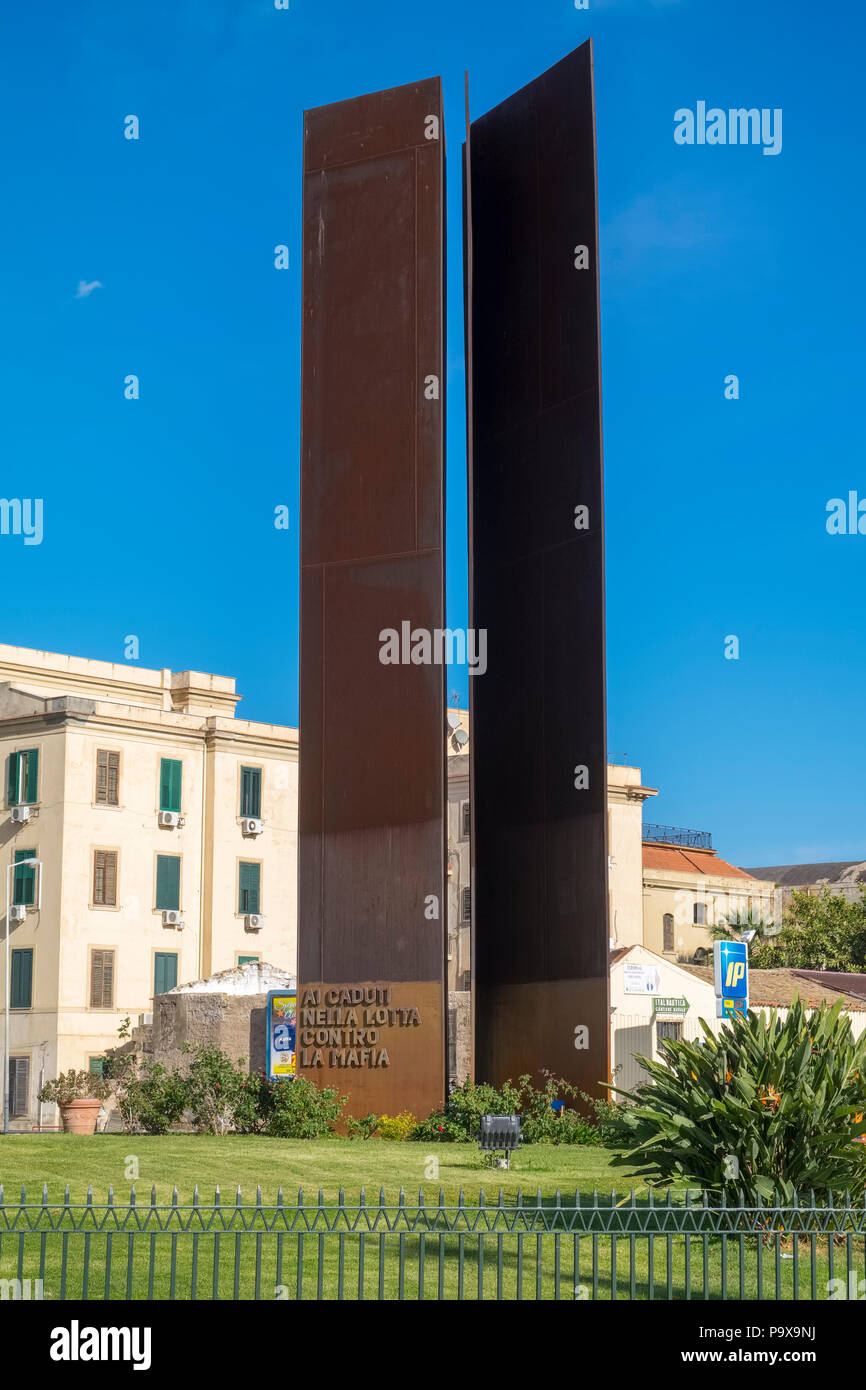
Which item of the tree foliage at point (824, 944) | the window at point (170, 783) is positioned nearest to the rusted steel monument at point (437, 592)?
the window at point (170, 783)

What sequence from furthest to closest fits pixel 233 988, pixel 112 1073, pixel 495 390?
pixel 233 988 < pixel 112 1073 < pixel 495 390

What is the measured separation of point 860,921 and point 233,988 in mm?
36902

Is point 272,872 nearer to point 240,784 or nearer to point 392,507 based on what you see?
point 240,784

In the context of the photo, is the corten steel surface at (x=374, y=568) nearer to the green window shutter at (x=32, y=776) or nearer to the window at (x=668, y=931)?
the green window shutter at (x=32, y=776)

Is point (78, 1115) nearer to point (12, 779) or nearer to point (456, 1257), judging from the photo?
point (456, 1257)

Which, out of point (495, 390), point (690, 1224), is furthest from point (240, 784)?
point (690, 1224)

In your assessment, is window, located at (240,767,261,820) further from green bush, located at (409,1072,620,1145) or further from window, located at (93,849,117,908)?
green bush, located at (409,1072,620,1145)

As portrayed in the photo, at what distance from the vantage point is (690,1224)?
11305 millimetres

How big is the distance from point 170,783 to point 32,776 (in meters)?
4.62

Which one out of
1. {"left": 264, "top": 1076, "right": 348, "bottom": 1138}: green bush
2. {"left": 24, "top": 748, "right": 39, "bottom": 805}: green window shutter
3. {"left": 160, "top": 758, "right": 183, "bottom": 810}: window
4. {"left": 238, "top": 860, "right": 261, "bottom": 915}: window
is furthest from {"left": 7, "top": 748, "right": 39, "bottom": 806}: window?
{"left": 264, "top": 1076, "right": 348, "bottom": 1138}: green bush

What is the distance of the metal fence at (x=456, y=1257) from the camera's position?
1062cm

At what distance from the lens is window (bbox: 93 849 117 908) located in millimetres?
54750

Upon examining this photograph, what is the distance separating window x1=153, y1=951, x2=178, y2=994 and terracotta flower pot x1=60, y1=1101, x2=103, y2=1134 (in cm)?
2442
